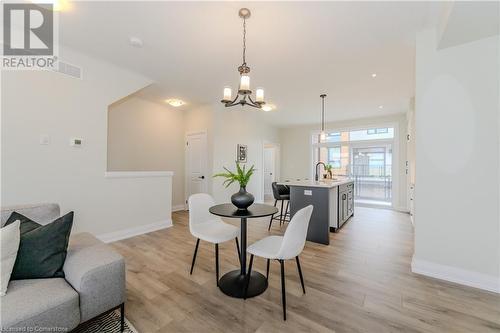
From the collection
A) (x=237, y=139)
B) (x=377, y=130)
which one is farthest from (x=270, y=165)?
(x=377, y=130)

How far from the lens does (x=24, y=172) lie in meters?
2.64

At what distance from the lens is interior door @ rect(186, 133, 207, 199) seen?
214 inches

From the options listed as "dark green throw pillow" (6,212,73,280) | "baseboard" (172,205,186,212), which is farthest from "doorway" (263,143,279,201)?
"dark green throw pillow" (6,212,73,280)

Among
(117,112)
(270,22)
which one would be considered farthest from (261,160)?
(270,22)

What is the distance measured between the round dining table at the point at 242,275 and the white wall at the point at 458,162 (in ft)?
5.90

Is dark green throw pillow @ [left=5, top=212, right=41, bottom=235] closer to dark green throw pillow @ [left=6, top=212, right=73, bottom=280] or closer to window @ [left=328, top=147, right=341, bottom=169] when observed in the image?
dark green throw pillow @ [left=6, top=212, right=73, bottom=280]

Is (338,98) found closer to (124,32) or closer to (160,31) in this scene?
(160,31)

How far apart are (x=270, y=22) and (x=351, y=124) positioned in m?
5.41

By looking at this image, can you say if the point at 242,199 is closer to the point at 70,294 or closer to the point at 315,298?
the point at 315,298

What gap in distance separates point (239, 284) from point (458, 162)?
8.47 feet

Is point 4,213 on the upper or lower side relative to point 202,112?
lower

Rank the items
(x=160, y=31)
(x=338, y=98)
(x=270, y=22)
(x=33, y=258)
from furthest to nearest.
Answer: (x=338, y=98)
(x=160, y=31)
(x=270, y=22)
(x=33, y=258)

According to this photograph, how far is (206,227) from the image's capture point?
8.10ft

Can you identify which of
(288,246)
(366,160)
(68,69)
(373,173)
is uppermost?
(68,69)
